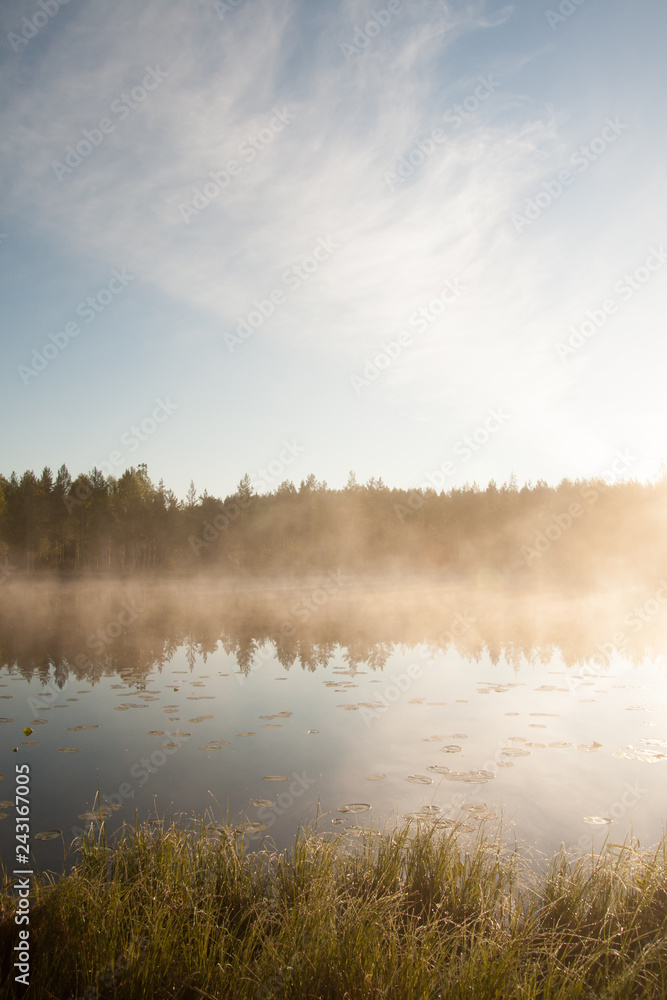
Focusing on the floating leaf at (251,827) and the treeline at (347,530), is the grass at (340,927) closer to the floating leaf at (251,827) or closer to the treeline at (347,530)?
the floating leaf at (251,827)

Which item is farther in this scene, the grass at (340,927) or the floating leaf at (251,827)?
the floating leaf at (251,827)

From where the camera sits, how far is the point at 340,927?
442cm

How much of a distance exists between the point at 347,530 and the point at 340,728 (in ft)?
214

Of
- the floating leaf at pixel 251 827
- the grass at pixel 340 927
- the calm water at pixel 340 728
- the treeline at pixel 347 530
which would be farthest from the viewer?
the treeline at pixel 347 530

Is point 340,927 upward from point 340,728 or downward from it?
upward

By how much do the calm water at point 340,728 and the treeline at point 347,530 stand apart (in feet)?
158

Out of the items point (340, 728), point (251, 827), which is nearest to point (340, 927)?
point (251, 827)

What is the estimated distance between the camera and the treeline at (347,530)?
7069 cm

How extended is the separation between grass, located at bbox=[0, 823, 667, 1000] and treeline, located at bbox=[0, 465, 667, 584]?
6788cm

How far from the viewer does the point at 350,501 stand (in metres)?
76.1

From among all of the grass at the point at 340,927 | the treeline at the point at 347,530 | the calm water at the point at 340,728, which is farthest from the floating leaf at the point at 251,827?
the treeline at the point at 347,530

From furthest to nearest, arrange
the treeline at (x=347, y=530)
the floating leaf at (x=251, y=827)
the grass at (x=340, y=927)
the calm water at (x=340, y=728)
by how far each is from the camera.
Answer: the treeline at (x=347, y=530) → the calm water at (x=340, y=728) → the floating leaf at (x=251, y=827) → the grass at (x=340, y=927)

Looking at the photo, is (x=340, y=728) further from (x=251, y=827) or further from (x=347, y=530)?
(x=347, y=530)

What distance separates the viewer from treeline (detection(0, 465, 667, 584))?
2783 inches
